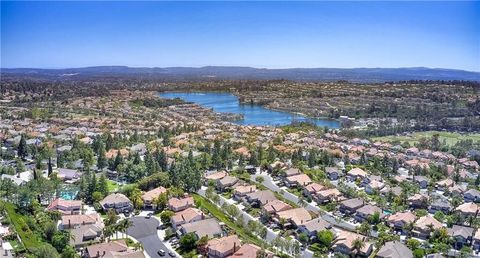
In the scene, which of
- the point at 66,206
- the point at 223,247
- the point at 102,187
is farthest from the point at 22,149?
the point at 223,247

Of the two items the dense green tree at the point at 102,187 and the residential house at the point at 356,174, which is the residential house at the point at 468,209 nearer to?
the residential house at the point at 356,174

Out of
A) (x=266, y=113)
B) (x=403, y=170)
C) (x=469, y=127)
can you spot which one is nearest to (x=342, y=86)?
(x=266, y=113)

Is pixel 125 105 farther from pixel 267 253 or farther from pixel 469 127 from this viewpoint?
pixel 267 253

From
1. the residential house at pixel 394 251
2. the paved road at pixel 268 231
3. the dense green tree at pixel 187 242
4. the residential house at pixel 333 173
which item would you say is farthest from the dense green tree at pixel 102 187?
the residential house at pixel 333 173

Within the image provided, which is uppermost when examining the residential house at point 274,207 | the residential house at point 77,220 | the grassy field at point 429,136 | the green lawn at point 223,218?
the residential house at point 77,220

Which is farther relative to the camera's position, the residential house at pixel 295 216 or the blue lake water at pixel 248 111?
the blue lake water at pixel 248 111

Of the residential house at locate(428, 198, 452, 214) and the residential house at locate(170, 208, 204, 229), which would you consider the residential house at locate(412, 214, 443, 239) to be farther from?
the residential house at locate(170, 208, 204, 229)

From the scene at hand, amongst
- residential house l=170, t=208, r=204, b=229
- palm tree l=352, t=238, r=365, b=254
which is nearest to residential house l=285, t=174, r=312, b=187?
residential house l=170, t=208, r=204, b=229
